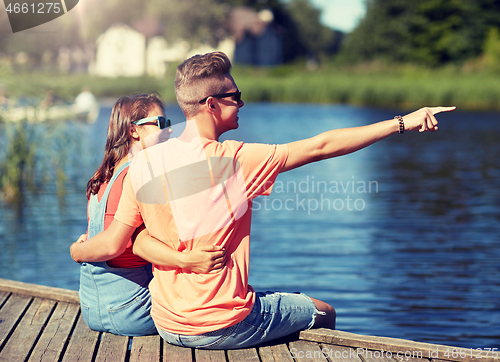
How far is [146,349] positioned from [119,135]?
1.07 meters

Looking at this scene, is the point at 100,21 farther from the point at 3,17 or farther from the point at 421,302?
the point at 421,302

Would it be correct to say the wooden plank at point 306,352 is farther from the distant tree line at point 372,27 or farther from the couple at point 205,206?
the distant tree line at point 372,27

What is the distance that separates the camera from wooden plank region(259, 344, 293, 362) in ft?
9.50

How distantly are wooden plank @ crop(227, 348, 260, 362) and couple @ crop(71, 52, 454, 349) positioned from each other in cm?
7

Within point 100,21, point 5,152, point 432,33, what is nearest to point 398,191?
point 5,152

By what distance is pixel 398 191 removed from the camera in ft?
38.9

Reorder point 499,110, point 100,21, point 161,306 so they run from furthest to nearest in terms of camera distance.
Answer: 1. point 100,21
2. point 499,110
3. point 161,306

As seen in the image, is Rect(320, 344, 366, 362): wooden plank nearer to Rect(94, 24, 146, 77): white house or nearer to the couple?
the couple

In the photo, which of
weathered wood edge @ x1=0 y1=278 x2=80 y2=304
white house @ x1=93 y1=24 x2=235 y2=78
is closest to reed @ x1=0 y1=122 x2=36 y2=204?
weathered wood edge @ x1=0 y1=278 x2=80 y2=304

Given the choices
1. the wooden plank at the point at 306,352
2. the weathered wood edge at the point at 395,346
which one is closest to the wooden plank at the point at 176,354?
the wooden plank at the point at 306,352

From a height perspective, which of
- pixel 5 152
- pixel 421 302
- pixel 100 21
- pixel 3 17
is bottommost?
pixel 421 302

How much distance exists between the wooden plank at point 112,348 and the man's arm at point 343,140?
1.26m

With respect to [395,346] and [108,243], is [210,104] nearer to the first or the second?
[108,243]

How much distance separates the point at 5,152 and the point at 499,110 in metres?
24.2
